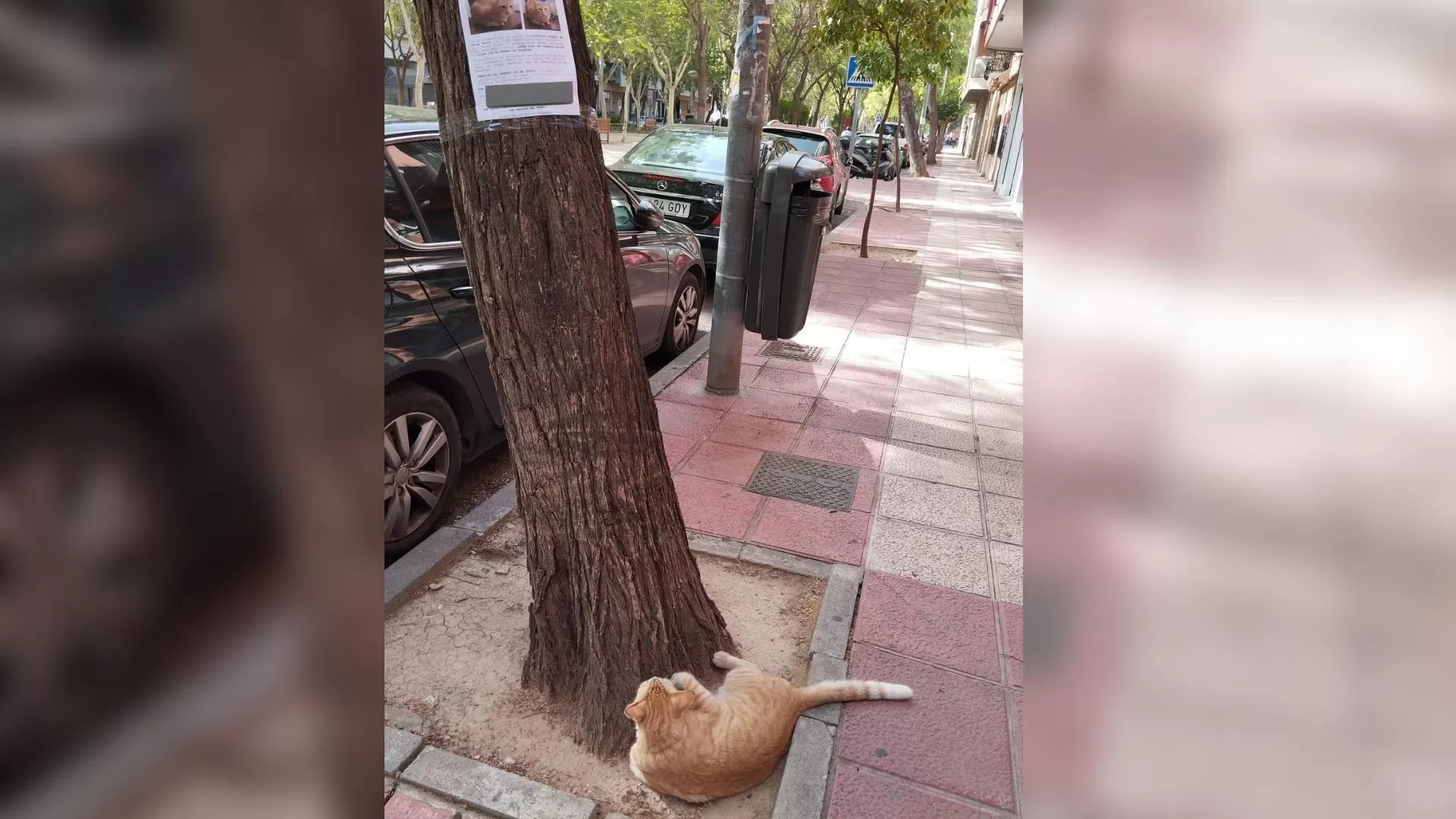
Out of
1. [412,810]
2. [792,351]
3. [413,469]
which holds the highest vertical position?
[413,469]

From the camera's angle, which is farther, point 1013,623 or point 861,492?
point 861,492

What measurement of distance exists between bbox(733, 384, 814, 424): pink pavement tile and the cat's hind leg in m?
2.69

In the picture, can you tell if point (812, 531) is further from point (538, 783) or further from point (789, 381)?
point (789, 381)

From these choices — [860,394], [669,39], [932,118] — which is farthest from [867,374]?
[669,39]

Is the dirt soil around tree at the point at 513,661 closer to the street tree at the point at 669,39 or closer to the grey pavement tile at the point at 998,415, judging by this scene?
the grey pavement tile at the point at 998,415

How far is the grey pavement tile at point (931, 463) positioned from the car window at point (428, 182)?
2736mm

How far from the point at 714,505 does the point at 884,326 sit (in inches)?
176

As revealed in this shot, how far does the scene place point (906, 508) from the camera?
4.27m

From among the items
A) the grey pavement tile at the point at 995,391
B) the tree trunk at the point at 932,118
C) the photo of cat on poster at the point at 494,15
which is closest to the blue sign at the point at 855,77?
the grey pavement tile at the point at 995,391
